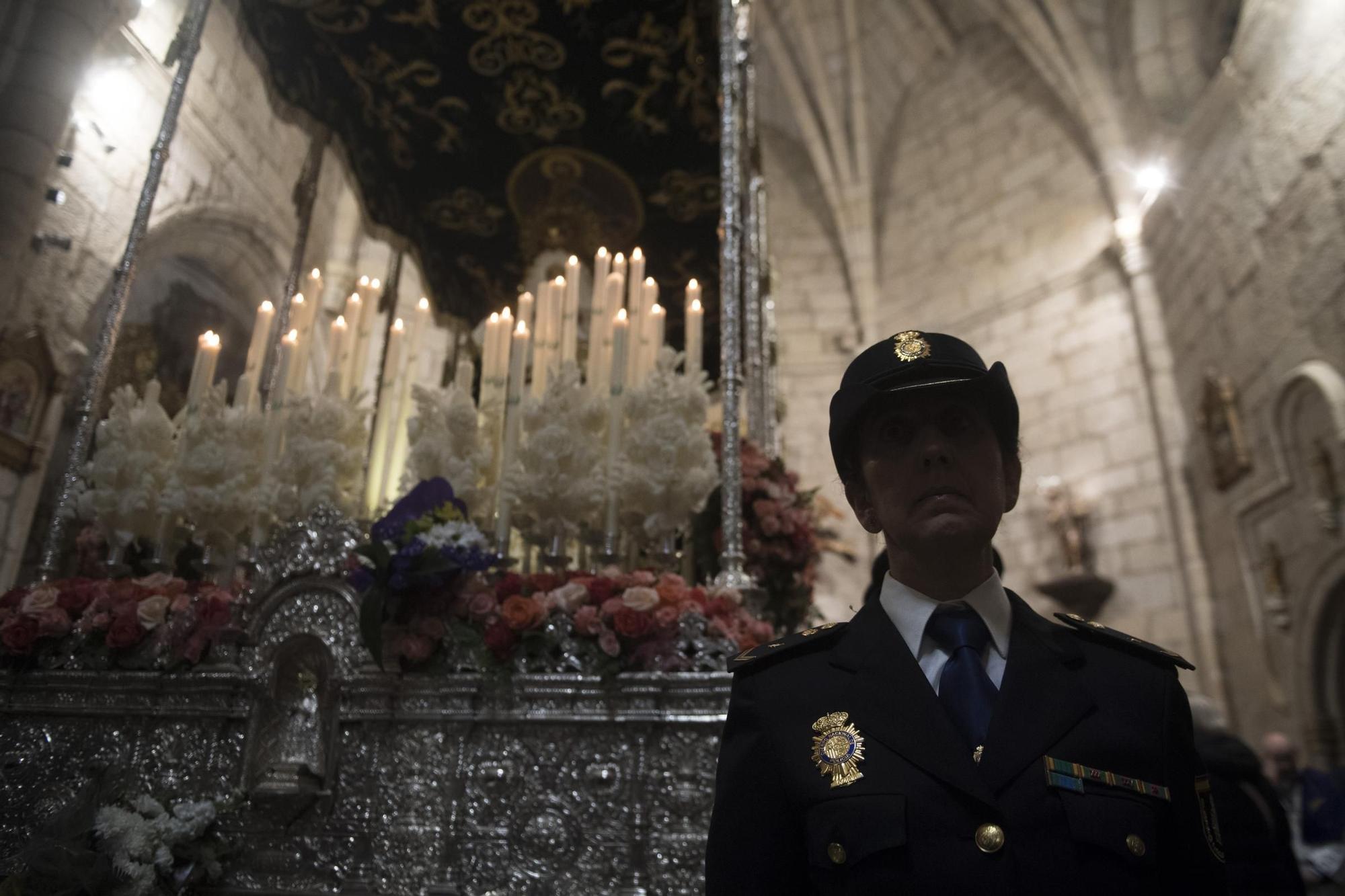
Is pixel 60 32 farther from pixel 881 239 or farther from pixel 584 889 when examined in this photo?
pixel 881 239

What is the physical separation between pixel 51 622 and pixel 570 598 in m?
1.81

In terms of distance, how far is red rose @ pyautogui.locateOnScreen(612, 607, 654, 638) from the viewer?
2396 millimetres

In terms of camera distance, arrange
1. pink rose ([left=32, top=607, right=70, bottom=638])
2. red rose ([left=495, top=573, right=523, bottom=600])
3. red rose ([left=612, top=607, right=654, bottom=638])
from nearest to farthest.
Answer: red rose ([left=612, top=607, right=654, bottom=638]) → red rose ([left=495, top=573, right=523, bottom=600]) → pink rose ([left=32, top=607, right=70, bottom=638])

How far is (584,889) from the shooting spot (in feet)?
7.26

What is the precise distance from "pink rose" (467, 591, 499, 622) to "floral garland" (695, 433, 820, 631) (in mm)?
1128

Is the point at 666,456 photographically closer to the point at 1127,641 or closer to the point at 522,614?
the point at 522,614

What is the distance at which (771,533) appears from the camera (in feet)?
12.0

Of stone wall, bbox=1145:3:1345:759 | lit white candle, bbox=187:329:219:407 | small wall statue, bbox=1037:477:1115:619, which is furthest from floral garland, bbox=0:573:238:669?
small wall statue, bbox=1037:477:1115:619

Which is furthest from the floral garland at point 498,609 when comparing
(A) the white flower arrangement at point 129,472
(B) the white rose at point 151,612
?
(A) the white flower arrangement at point 129,472

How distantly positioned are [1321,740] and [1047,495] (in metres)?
3.55

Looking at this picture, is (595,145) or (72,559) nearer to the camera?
(72,559)

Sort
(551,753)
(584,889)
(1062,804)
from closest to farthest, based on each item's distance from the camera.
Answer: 1. (1062,804)
2. (584,889)
3. (551,753)

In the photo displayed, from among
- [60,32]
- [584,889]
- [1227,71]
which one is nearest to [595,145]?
[60,32]

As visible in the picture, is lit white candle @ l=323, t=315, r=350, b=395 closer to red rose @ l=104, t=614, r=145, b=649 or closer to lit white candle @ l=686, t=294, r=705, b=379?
red rose @ l=104, t=614, r=145, b=649
